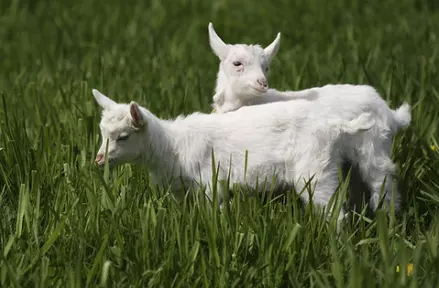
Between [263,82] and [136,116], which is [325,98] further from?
[136,116]

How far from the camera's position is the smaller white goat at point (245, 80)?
4867 mm

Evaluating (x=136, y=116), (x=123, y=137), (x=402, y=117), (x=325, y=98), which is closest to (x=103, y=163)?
(x=123, y=137)

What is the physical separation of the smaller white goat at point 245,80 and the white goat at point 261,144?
10.7 inches

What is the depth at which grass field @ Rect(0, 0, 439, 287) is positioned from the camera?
12.2 feet

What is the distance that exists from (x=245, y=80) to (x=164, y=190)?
83 centimetres

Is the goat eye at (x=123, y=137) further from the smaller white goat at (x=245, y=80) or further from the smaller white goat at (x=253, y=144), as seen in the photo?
the smaller white goat at (x=245, y=80)

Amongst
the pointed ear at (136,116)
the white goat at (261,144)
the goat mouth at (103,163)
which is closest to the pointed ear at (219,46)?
the white goat at (261,144)

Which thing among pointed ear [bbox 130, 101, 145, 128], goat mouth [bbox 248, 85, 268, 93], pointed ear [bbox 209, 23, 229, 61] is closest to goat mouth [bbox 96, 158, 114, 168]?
pointed ear [bbox 130, 101, 145, 128]

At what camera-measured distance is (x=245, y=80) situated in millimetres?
4898

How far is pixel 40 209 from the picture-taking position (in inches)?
171

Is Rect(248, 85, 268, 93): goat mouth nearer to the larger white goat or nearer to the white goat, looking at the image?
the larger white goat

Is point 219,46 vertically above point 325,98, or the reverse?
point 219,46

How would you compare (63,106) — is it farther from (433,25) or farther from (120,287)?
(433,25)

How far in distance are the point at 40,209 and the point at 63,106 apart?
6.53 ft
